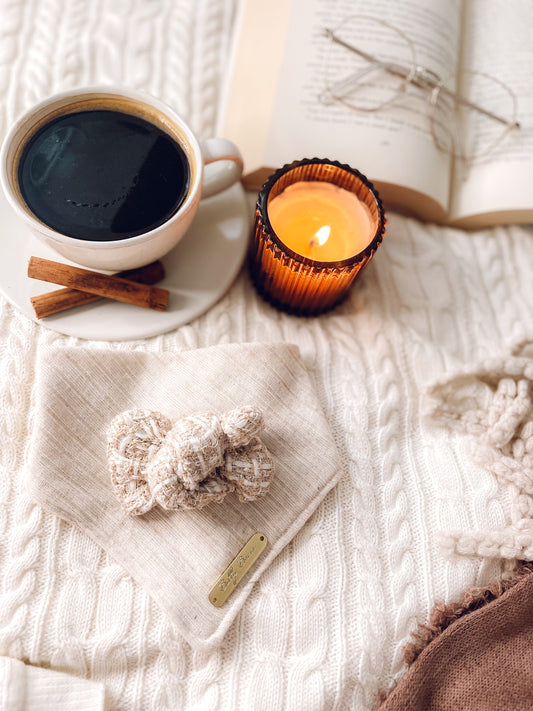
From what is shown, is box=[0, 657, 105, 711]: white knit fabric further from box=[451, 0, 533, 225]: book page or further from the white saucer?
box=[451, 0, 533, 225]: book page

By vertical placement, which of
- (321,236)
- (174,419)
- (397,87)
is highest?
(397,87)

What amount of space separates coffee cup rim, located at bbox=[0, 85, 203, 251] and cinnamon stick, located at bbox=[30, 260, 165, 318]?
0.08m

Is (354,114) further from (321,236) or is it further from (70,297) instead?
(70,297)

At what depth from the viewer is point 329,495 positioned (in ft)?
1.86

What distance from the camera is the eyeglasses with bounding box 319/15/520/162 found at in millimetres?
699

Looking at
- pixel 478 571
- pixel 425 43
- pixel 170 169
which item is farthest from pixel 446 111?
pixel 478 571

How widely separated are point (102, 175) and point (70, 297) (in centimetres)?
13

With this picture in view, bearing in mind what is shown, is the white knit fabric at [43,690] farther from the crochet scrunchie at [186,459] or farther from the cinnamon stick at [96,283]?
the cinnamon stick at [96,283]

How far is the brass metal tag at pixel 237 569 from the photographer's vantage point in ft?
1.65

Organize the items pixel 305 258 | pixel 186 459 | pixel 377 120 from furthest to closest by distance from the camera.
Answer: pixel 377 120 → pixel 305 258 → pixel 186 459

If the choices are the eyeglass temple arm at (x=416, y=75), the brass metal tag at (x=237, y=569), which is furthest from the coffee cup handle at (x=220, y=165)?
the brass metal tag at (x=237, y=569)

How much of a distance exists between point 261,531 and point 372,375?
217mm

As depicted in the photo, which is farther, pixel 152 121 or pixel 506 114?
pixel 506 114

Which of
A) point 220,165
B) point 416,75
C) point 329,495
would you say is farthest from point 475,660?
point 416,75
